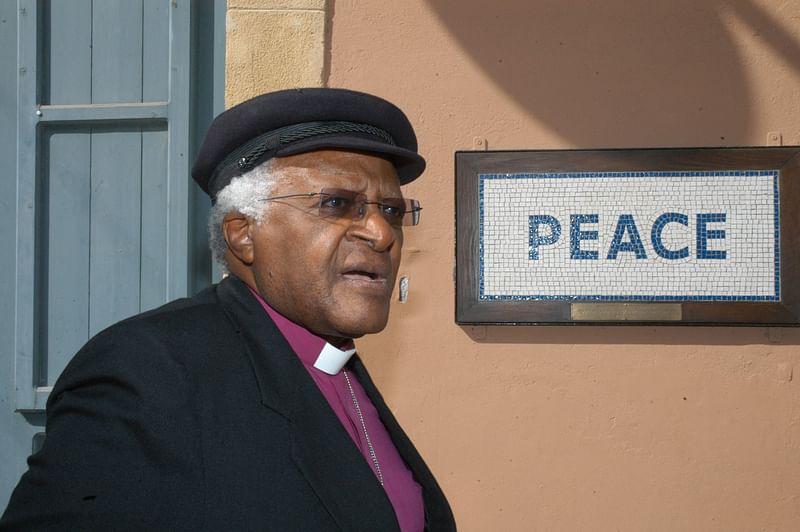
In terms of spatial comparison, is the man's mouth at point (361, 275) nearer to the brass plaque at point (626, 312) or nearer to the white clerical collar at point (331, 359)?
the white clerical collar at point (331, 359)

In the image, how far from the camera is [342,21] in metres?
3.28

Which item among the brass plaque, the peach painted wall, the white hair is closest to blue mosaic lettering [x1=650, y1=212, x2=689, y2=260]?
the brass plaque

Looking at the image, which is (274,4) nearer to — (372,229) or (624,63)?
(624,63)

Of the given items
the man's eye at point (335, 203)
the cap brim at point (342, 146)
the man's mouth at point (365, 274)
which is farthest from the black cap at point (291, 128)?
the man's mouth at point (365, 274)

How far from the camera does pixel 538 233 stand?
3154 millimetres

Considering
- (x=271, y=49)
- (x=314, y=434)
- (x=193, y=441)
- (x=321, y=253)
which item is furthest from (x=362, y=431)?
(x=271, y=49)

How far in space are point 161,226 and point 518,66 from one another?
1.56m

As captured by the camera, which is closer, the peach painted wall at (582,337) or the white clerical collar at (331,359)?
the white clerical collar at (331,359)

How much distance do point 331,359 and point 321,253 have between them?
0.29 m

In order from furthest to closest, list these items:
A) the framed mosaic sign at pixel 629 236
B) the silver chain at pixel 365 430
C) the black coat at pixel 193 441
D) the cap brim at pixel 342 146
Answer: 1. the framed mosaic sign at pixel 629 236
2. the silver chain at pixel 365 430
3. the cap brim at pixel 342 146
4. the black coat at pixel 193 441

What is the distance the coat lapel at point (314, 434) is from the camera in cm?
146

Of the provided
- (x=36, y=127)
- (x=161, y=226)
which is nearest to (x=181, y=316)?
(x=161, y=226)

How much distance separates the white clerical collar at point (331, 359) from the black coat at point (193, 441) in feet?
0.70

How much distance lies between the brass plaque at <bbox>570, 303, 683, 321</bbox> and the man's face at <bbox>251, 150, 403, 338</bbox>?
1.55 metres
